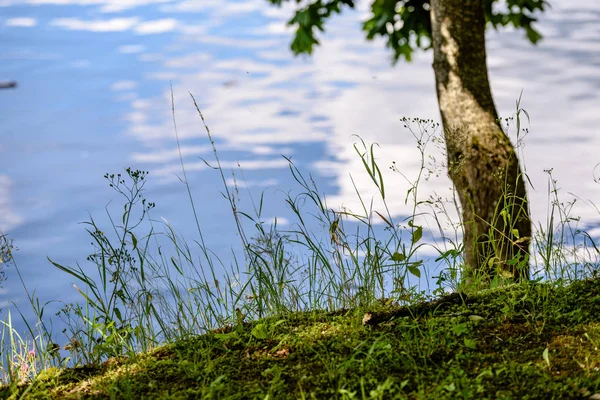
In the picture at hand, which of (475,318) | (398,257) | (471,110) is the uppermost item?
(471,110)

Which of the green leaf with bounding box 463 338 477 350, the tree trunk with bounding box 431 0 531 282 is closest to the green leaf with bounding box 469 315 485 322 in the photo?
the green leaf with bounding box 463 338 477 350

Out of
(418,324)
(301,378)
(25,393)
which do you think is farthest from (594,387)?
(25,393)

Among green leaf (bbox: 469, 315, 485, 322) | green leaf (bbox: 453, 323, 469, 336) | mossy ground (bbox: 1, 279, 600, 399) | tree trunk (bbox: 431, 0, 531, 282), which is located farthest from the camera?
tree trunk (bbox: 431, 0, 531, 282)

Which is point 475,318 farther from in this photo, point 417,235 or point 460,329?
point 417,235

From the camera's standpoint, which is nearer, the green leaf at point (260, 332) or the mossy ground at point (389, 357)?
the mossy ground at point (389, 357)

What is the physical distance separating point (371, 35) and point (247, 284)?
5.28m

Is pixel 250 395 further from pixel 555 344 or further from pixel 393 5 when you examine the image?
pixel 393 5

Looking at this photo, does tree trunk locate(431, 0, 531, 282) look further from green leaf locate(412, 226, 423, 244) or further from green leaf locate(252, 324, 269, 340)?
green leaf locate(252, 324, 269, 340)

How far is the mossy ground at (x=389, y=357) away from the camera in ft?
9.11

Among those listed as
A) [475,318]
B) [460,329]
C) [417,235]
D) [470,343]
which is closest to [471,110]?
[417,235]

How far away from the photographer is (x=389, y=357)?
9.82 feet

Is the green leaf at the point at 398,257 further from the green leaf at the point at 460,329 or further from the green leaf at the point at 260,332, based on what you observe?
the green leaf at the point at 260,332

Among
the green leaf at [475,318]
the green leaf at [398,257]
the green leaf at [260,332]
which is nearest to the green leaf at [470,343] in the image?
the green leaf at [475,318]

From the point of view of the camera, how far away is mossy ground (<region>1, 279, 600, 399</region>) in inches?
109
